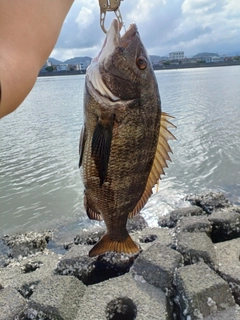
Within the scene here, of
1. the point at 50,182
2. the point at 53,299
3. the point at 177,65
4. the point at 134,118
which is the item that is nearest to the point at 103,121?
the point at 134,118

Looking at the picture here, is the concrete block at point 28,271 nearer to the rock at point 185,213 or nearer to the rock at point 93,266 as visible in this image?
the rock at point 93,266

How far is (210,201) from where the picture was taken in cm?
636

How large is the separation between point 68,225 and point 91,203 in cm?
400

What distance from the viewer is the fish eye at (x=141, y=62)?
215 centimetres

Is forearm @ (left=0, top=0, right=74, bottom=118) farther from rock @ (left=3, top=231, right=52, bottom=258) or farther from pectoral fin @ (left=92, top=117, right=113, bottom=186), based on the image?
rock @ (left=3, top=231, right=52, bottom=258)

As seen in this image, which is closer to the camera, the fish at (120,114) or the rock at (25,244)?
the fish at (120,114)

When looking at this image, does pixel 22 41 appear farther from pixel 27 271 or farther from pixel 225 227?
pixel 225 227

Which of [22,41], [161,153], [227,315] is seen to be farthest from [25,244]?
[22,41]

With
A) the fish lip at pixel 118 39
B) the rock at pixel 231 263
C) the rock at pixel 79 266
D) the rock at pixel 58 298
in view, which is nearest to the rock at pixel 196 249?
the rock at pixel 231 263

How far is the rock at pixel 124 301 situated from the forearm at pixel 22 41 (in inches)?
100

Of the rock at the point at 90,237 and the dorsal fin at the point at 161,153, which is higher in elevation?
the dorsal fin at the point at 161,153

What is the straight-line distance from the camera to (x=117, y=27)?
6.56 ft

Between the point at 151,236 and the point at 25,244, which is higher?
the point at 151,236

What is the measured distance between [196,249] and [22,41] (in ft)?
10.7
